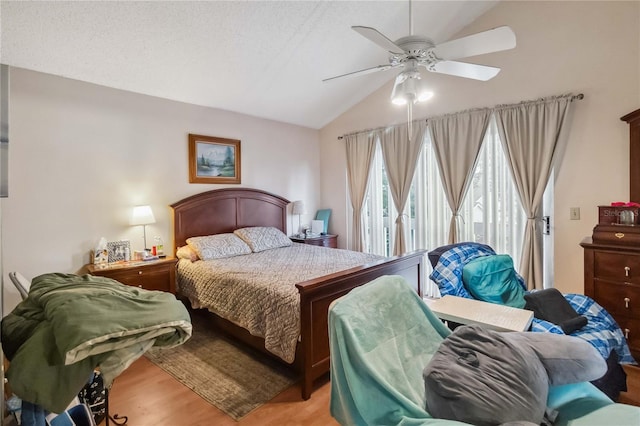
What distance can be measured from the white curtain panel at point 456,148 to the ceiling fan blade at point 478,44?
1.69 metres

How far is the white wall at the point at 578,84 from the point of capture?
2729mm

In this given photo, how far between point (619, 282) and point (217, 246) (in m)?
3.62

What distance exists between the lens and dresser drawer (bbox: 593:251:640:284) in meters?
2.25

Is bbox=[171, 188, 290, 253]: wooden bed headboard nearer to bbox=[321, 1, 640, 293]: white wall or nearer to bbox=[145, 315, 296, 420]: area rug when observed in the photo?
bbox=[145, 315, 296, 420]: area rug

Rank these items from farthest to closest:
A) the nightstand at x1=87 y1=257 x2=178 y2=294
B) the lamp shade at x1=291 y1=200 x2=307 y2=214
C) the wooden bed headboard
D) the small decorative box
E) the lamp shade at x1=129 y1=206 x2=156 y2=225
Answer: the lamp shade at x1=291 y1=200 x2=307 y2=214 < the wooden bed headboard < the lamp shade at x1=129 y1=206 x2=156 y2=225 < the nightstand at x1=87 y1=257 x2=178 y2=294 < the small decorative box

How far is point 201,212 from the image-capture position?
3.82 meters

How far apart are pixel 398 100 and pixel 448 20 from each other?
2068 mm

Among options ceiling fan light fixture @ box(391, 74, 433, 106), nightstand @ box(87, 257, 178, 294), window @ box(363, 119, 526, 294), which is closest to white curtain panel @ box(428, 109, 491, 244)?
window @ box(363, 119, 526, 294)

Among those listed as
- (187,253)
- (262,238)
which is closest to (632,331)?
(262,238)

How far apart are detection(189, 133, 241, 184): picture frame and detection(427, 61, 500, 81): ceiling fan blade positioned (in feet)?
9.16

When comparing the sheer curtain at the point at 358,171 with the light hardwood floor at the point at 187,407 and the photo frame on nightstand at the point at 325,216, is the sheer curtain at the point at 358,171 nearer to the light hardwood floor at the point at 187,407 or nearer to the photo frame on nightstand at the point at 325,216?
the photo frame on nightstand at the point at 325,216

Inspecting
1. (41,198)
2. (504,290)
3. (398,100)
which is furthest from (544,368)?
(41,198)

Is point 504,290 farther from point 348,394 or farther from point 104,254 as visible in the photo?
point 104,254

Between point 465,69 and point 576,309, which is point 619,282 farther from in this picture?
point 465,69
